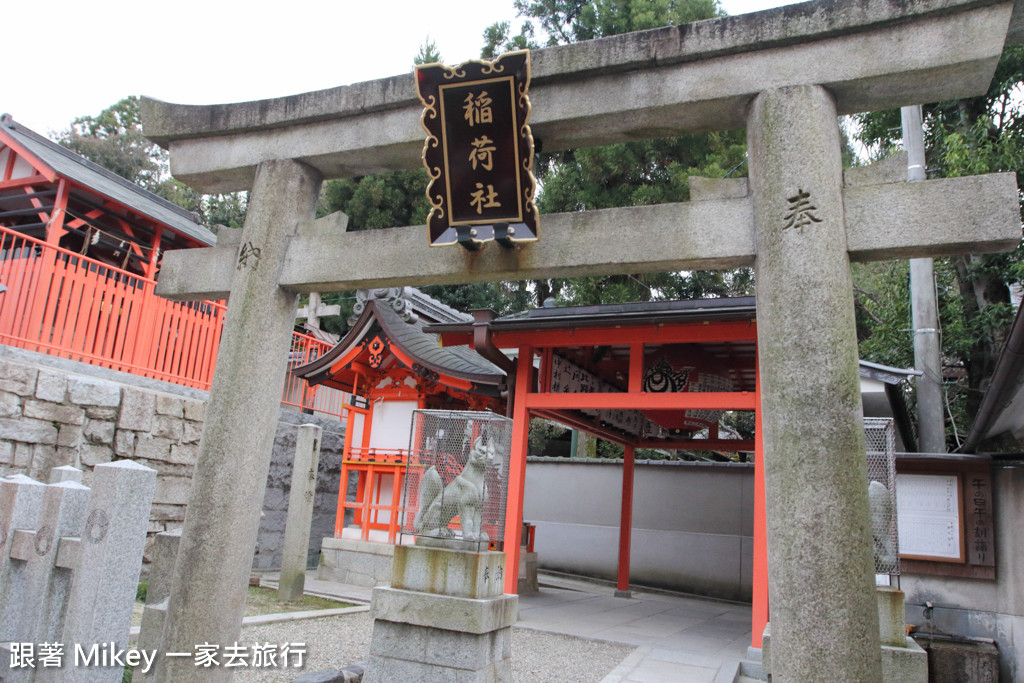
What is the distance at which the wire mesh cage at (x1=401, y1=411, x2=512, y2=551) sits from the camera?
19.3 feet

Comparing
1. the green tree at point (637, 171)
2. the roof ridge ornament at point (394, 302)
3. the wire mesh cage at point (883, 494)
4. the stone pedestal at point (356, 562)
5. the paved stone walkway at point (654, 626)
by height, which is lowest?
the paved stone walkway at point (654, 626)

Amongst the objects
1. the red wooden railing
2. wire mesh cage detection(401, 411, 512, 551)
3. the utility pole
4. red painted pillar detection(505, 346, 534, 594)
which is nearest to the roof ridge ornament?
the red wooden railing

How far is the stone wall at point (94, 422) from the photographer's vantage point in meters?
7.25

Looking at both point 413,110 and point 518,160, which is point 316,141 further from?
point 518,160

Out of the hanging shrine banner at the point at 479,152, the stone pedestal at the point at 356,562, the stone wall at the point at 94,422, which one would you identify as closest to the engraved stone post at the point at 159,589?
the hanging shrine banner at the point at 479,152

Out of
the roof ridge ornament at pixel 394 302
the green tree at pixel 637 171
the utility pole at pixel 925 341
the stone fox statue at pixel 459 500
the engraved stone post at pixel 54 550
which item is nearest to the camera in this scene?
the engraved stone post at pixel 54 550

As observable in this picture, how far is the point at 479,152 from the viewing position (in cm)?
427

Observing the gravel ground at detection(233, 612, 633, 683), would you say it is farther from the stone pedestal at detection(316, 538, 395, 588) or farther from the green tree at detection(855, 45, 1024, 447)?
the green tree at detection(855, 45, 1024, 447)

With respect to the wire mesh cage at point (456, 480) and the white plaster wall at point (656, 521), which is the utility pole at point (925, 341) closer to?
the white plaster wall at point (656, 521)

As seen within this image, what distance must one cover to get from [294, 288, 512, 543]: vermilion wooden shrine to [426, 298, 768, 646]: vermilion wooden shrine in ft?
4.30

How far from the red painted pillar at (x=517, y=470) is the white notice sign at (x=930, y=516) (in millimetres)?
4411

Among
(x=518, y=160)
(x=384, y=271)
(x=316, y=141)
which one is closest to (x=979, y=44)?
(x=518, y=160)

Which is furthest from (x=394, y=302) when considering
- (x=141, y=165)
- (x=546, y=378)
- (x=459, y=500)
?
(x=141, y=165)

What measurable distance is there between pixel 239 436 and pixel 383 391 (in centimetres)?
731
